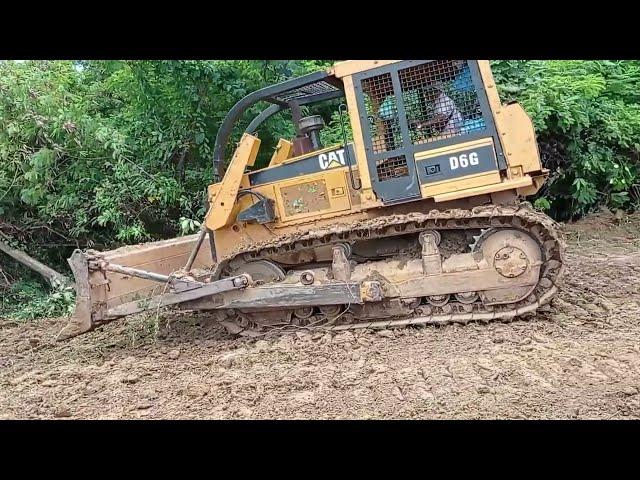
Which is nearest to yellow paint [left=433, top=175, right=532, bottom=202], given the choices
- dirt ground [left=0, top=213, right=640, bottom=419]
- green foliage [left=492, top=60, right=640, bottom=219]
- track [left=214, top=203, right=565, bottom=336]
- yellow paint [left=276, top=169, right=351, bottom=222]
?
track [left=214, top=203, right=565, bottom=336]

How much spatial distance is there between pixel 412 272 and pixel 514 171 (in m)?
1.18

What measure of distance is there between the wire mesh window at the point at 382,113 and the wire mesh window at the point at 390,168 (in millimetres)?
98

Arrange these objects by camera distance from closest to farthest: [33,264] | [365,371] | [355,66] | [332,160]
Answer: [365,371]
[355,66]
[332,160]
[33,264]

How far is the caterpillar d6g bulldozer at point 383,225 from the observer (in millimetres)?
5320

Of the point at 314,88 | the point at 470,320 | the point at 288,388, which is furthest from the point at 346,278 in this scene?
the point at 314,88

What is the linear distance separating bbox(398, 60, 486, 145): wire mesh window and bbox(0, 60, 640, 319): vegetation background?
3738 mm

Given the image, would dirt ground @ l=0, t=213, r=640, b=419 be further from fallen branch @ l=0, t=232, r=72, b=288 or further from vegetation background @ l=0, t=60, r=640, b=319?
vegetation background @ l=0, t=60, r=640, b=319

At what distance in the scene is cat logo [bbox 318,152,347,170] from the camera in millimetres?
5887

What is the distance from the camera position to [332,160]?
19.4 feet

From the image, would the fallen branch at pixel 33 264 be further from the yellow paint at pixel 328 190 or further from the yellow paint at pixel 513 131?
the yellow paint at pixel 513 131

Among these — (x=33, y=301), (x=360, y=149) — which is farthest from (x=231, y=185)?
(x=33, y=301)

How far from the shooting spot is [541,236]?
208 inches

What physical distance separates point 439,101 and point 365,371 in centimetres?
239

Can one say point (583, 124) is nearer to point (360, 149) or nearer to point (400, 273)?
point (360, 149)
